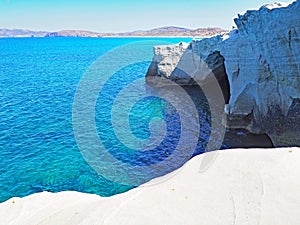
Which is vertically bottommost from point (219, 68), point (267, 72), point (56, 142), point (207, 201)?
point (56, 142)

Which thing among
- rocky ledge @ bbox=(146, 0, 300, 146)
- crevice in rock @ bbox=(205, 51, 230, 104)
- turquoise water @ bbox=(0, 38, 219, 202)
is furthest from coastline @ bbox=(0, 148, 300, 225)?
crevice in rock @ bbox=(205, 51, 230, 104)

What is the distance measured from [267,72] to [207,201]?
17.0 meters

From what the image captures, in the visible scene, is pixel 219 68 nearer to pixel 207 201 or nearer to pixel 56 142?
pixel 56 142

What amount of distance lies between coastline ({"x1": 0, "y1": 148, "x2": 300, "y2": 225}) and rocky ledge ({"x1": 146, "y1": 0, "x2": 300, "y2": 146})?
11.8 metres

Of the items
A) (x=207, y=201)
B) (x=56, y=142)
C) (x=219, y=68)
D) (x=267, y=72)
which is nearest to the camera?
(x=207, y=201)

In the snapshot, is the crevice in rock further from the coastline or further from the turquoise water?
the coastline

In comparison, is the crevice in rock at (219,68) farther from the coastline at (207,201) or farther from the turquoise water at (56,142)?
the coastline at (207,201)

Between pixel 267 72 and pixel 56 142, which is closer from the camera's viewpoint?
pixel 267 72

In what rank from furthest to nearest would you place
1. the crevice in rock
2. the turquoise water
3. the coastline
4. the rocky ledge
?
the crevice in rock
the rocky ledge
the turquoise water
the coastline

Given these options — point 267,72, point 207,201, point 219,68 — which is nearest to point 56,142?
point 267,72

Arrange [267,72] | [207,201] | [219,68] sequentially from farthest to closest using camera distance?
[219,68] → [267,72] → [207,201]

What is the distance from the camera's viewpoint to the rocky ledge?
1847 cm

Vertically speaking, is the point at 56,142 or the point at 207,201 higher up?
the point at 207,201

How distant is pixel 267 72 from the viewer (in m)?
21.2
